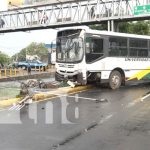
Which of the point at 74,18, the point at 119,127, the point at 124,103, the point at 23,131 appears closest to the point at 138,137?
the point at 119,127

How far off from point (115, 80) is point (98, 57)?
155 cm

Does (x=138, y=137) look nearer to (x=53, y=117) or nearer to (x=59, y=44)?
(x=53, y=117)

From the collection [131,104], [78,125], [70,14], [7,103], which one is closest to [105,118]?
[78,125]

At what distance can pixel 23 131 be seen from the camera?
9617 millimetres

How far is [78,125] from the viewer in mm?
10320

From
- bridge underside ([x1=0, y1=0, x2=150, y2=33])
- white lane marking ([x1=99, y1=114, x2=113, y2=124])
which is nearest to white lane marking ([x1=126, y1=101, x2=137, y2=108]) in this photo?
white lane marking ([x1=99, y1=114, x2=113, y2=124])

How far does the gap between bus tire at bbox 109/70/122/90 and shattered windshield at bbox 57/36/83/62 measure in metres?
2.05

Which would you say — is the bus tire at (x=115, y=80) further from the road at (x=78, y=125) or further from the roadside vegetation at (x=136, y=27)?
the roadside vegetation at (x=136, y=27)

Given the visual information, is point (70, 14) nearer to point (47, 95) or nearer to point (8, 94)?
point (8, 94)

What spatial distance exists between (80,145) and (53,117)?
330 centimetres

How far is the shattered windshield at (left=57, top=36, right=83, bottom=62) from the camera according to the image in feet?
61.5

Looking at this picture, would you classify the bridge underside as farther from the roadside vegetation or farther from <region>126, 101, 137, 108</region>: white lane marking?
<region>126, 101, 137, 108</region>: white lane marking

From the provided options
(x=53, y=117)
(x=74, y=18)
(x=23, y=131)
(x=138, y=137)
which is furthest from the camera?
(x=74, y=18)

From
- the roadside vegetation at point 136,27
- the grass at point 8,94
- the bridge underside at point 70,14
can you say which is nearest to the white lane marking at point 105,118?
the grass at point 8,94
